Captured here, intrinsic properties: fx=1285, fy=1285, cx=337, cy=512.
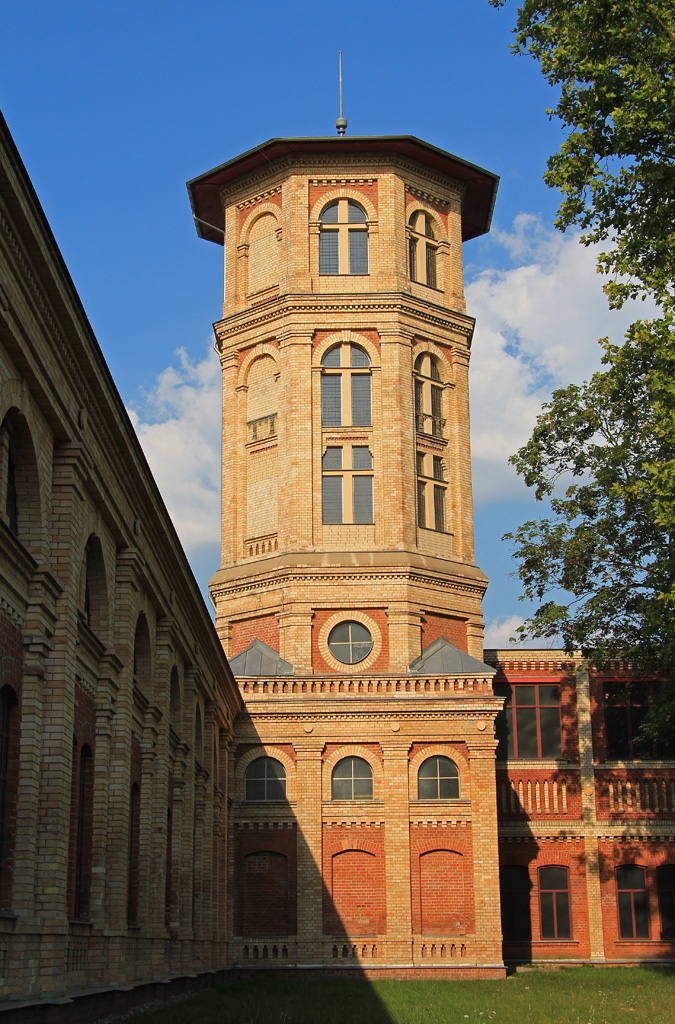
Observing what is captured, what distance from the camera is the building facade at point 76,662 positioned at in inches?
557

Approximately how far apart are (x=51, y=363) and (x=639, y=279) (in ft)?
30.3

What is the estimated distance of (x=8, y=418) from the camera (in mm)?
14719

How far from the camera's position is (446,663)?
1481 inches

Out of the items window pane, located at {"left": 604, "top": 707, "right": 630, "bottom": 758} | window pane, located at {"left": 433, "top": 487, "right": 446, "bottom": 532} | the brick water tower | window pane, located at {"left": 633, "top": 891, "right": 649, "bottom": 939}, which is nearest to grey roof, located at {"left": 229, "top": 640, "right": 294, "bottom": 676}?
the brick water tower

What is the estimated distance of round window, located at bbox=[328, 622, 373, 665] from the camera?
126 feet

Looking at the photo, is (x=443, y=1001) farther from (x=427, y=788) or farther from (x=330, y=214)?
(x=330, y=214)

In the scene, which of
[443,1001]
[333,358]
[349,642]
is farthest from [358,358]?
[443,1001]

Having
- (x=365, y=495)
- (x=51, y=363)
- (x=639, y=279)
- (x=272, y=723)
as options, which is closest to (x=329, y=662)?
(x=272, y=723)

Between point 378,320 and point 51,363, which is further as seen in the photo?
point 378,320

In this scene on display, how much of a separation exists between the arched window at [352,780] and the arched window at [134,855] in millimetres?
14487

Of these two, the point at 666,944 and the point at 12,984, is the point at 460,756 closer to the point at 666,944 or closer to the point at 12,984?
the point at 666,944

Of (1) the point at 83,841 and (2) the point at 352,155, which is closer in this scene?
(1) the point at 83,841

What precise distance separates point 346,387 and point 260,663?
365 inches

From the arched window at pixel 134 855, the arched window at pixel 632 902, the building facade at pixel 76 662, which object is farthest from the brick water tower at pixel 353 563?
the arched window at pixel 134 855
